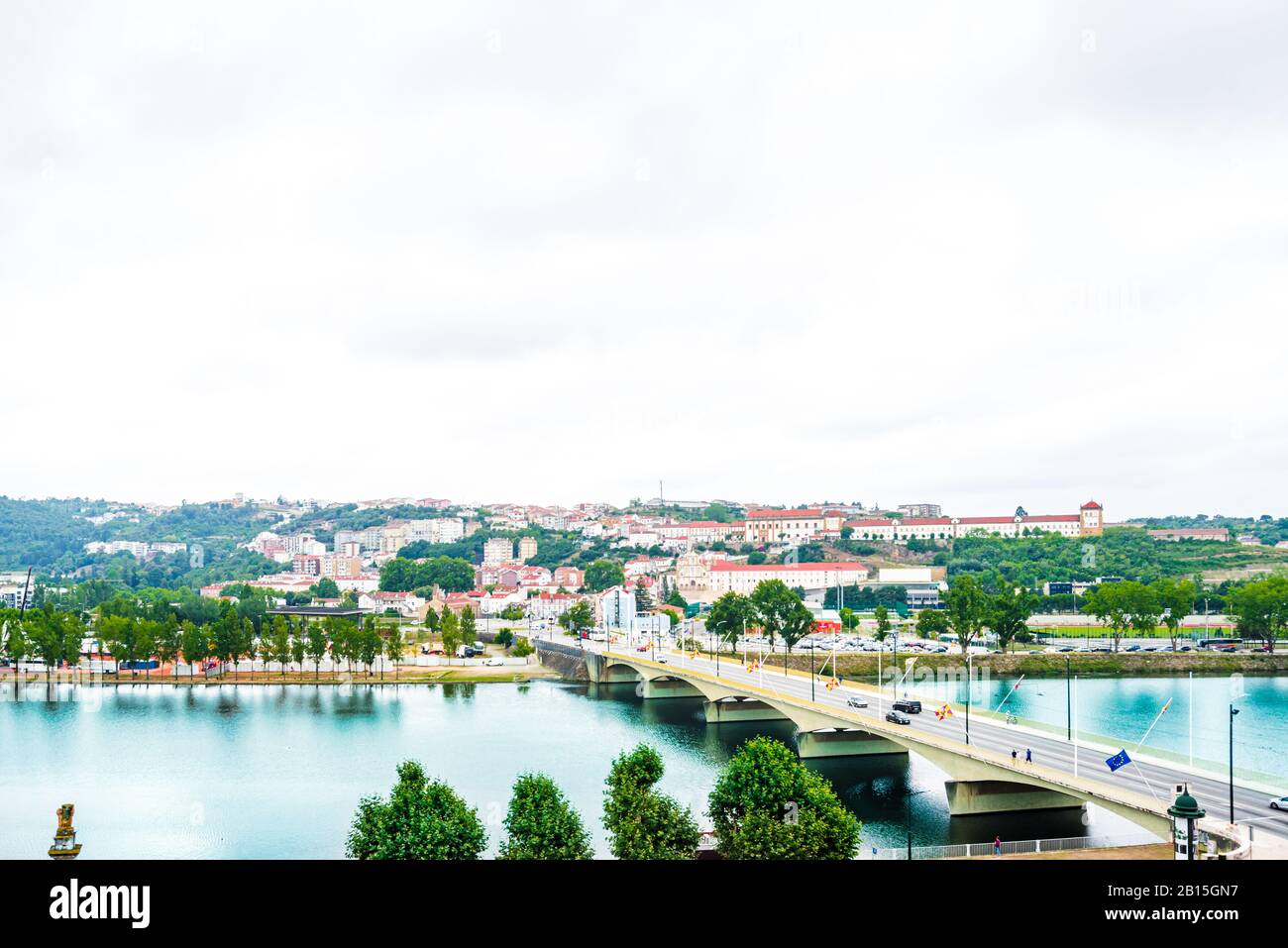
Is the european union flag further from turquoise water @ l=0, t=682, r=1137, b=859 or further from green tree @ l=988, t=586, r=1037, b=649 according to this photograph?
green tree @ l=988, t=586, r=1037, b=649

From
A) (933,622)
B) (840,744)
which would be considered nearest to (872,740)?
(840,744)

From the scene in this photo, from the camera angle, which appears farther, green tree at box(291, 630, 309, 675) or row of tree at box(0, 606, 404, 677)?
green tree at box(291, 630, 309, 675)

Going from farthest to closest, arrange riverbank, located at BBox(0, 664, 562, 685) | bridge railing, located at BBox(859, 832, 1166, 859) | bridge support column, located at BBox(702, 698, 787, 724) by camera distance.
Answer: riverbank, located at BBox(0, 664, 562, 685) < bridge support column, located at BBox(702, 698, 787, 724) < bridge railing, located at BBox(859, 832, 1166, 859)

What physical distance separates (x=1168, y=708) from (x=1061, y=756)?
10021 millimetres

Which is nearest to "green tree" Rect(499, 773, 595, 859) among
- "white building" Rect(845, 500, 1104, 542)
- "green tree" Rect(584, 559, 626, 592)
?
"green tree" Rect(584, 559, 626, 592)

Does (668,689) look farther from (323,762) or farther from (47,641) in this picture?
(47,641)

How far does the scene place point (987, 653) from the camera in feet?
85.8

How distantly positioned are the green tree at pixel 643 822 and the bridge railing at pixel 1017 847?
5.81 ft

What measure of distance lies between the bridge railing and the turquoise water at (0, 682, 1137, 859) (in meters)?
0.61

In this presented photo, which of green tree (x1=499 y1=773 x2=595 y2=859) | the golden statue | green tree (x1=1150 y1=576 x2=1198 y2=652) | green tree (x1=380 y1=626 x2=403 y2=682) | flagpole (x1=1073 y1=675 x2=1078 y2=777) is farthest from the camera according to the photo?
green tree (x1=1150 y1=576 x2=1198 y2=652)

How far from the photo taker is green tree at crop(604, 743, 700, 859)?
880 cm
